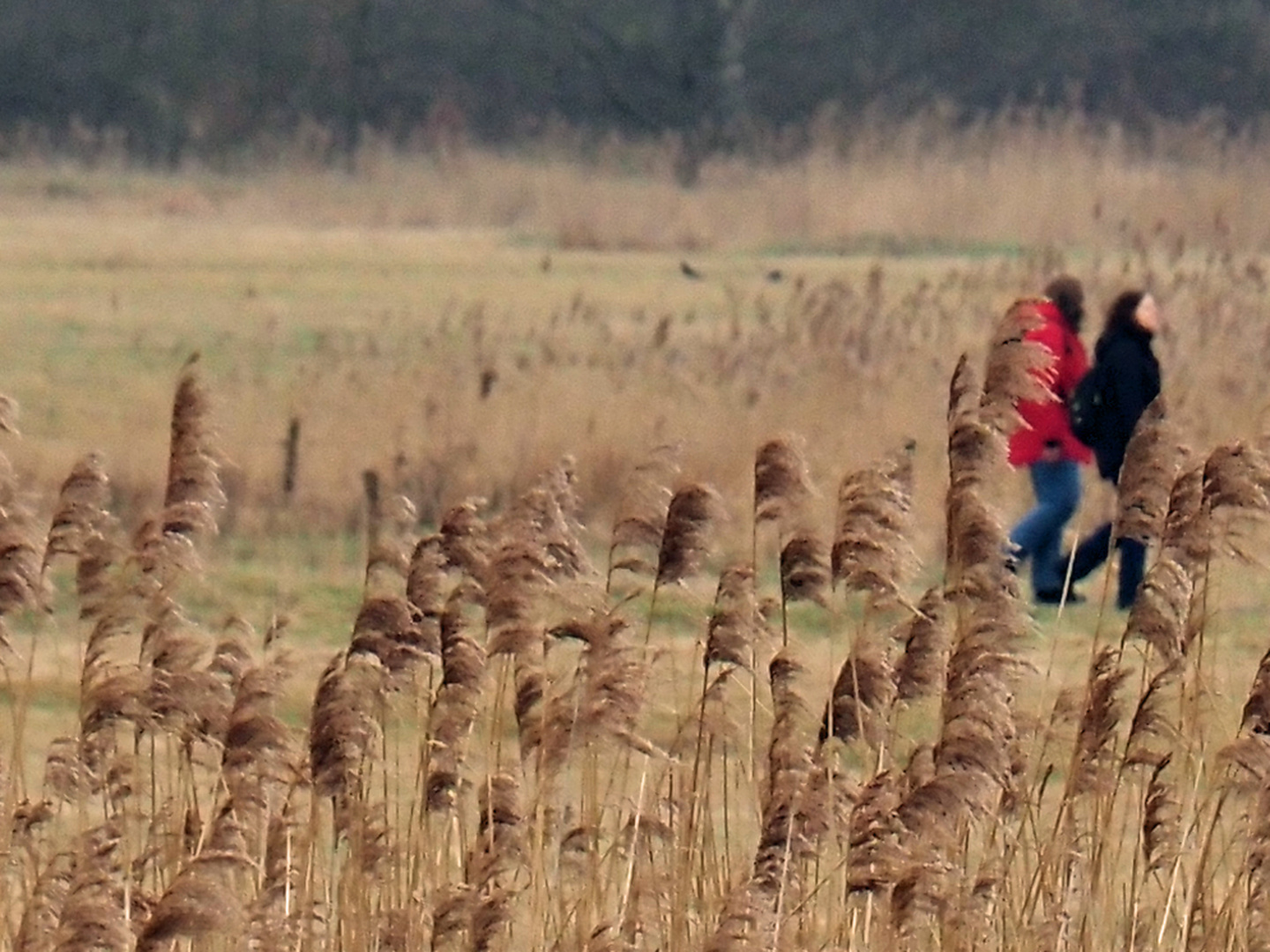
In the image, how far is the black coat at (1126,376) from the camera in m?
9.08

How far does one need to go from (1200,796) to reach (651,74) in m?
29.7

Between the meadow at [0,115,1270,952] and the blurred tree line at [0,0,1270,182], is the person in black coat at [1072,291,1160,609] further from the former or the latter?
the blurred tree line at [0,0,1270,182]

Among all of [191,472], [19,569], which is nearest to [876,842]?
[191,472]

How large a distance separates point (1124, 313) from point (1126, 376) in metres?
0.20

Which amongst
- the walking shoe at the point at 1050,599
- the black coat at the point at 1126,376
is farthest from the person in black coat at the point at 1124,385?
the walking shoe at the point at 1050,599

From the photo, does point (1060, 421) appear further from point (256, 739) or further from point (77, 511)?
point (256, 739)

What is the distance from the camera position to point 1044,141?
23750 millimetres

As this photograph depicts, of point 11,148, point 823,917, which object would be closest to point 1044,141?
point 11,148

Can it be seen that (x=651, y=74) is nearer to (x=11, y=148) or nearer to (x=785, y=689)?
(x=11, y=148)

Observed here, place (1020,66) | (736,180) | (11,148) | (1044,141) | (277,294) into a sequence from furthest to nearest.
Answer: (1020,66), (11,148), (736,180), (1044,141), (277,294)

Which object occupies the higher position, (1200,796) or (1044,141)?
(1044,141)

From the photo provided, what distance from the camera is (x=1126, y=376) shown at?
9.08 metres

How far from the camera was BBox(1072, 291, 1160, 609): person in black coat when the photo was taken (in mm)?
9070

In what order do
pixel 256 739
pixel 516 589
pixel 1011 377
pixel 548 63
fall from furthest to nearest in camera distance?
pixel 548 63
pixel 516 589
pixel 1011 377
pixel 256 739
